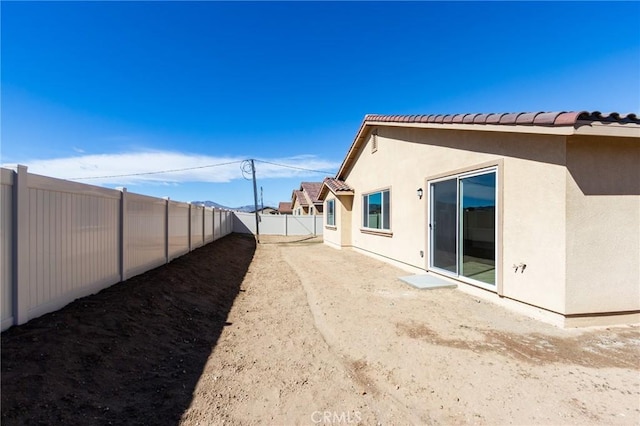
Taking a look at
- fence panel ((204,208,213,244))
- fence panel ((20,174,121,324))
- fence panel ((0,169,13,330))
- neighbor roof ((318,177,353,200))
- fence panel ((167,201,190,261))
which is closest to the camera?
fence panel ((0,169,13,330))

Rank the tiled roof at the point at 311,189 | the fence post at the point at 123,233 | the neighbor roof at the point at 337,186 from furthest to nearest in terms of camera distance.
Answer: the tiled roof at the point at 311,189 < the neighbor roof at the point at 337,186 < the fence post at the point at 123,233

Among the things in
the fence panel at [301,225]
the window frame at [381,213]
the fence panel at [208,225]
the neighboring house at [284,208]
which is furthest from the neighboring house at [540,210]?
the neighboring house at [284,208]

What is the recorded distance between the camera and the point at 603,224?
14.4 ft

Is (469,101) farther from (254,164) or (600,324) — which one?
(254,164)

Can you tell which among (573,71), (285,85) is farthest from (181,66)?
(573,71)

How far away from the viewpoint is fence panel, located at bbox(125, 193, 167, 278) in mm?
5391

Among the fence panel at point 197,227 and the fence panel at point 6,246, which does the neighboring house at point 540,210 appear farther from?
the fence panel at point 197,227

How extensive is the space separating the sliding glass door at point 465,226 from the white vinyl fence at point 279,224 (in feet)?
63.6

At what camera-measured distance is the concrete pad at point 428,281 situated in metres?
6.53

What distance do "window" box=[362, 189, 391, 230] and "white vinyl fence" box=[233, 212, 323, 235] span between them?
14.1 m

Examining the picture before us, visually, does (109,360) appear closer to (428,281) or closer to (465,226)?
(428,281)

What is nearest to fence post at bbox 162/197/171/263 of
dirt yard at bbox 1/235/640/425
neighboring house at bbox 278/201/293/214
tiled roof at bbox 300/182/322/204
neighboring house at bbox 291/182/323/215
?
dirt yard at bbox 1/235/640/425

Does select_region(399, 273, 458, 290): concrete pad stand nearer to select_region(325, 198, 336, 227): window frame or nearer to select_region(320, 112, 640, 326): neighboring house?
select_region(320, 112, 640, 326): neighboring house

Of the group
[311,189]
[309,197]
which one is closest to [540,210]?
[309,197]
